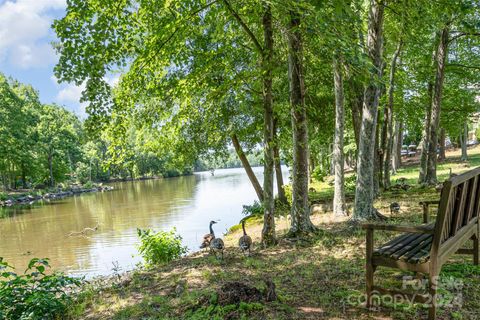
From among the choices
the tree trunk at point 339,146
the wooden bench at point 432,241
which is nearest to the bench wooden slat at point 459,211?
the wooden bench at point 432,241

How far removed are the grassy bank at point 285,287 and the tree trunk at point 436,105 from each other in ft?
26.2

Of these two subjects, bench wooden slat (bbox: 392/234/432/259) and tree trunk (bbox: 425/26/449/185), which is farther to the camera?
tree trunk (bbox: 425/26/449/185)

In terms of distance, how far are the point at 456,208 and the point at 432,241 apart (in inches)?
24.3

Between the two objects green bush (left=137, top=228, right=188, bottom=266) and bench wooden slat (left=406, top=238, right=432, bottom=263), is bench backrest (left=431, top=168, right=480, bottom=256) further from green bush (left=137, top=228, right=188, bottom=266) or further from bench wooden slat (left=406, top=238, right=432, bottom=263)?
green bush (left=137, top=228, right=188, bottom=266)

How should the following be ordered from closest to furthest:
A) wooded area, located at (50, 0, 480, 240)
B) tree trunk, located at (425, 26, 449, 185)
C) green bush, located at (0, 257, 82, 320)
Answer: green bush, located at (0, 257, 82, 320) → wooded area, located at (50, 0, 480, 240) → tree trunk, located at (425, 26, 449, 185)

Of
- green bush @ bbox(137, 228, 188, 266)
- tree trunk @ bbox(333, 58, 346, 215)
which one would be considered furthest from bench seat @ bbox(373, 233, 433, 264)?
tree trunk @ bbox(333, 58, 346, 215)

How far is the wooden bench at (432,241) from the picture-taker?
294 centimetres

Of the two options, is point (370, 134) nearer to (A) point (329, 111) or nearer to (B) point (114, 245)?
(A) point (329, 111)

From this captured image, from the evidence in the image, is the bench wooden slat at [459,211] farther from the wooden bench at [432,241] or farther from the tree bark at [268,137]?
the tree bark at [268,137]

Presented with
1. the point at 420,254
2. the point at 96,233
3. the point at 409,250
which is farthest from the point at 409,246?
the point at 96,233

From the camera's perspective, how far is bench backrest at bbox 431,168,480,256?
291 centimetres

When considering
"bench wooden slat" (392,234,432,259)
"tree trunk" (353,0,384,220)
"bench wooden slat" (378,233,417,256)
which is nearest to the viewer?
"bench wooden slat" (392,234,432,259)

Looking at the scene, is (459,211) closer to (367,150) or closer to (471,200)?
(471,200)

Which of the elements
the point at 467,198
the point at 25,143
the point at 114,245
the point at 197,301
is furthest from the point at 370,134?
the point at 25,143
